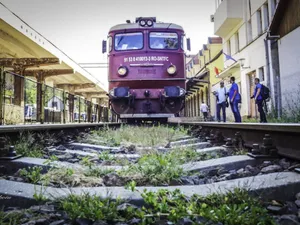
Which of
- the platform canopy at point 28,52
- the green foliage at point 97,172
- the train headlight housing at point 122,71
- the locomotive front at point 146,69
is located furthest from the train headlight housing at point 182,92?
the green foliage at point 97,172

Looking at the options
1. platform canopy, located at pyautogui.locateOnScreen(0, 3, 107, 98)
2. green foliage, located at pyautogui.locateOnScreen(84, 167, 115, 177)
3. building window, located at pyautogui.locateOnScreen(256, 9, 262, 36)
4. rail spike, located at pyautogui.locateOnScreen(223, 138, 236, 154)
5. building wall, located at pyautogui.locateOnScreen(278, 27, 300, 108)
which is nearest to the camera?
green foliage, located at pyautogui.locateOnScreen(84, 167, 115, 177)

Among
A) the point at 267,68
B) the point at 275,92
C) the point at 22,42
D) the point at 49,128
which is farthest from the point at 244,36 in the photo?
the point at 49,128

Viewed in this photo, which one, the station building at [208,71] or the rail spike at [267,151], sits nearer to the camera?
the rail spike at [267,151]

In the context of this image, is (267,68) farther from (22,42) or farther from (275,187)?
(275,187)

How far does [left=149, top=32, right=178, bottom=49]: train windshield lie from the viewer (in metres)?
11.0

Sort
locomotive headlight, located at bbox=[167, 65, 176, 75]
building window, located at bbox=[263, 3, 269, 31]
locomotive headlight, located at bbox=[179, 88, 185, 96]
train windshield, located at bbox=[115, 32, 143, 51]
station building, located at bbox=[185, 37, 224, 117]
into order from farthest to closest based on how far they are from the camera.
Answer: station building, located at bbox=[185, 37, 224, 117] < building window, located at bbox=[263, 3, 269, 31] < train windshield, located at bbox=[115, 32, 143, 51] < locomotive headlight, located at bbox=[167, 65, 176, 75] < locomotive headlight, located at bbox=[179, 88, 185, 96]

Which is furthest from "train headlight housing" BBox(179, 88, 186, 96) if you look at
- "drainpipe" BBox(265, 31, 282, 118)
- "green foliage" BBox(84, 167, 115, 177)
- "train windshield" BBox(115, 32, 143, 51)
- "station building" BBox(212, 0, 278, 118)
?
"green foliage" BBox(84, 167, 115, 177)

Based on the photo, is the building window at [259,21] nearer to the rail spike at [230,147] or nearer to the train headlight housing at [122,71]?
the train headlight housing at [122,71]

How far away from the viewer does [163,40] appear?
1112cm

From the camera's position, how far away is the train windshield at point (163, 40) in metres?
11.0

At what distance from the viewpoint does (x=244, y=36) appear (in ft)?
62.3

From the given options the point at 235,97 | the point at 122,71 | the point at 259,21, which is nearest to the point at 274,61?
the point at 259,21

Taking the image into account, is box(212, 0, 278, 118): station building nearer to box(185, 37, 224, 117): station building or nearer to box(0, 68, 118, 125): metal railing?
box(185, 37, 224, 117): station building

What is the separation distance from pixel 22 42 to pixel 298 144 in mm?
14091
